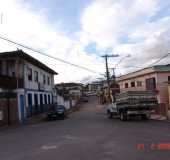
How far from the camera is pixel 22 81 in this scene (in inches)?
1169

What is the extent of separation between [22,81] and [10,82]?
187 centimetres

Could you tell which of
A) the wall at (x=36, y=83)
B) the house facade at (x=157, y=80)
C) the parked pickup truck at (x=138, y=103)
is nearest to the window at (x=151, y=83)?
the house facade at (x=157, y=80)

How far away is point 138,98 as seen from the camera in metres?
24.3

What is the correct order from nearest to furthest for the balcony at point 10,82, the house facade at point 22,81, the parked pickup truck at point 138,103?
the parked pickup truck at point 138,103 → the balcony at point 10,82 → the house facade at point 22,81

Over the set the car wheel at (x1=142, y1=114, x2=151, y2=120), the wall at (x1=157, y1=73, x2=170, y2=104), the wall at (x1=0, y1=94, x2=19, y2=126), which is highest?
the wall at (x1=157, y1=73, x2=170, y2=104)

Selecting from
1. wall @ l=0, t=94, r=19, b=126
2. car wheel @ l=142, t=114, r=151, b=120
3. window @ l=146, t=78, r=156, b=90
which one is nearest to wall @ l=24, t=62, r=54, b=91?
wall @ l=0, t=94, r=19, b=126

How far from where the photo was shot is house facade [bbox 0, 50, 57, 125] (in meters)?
28.0

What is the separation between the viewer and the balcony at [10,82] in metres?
26.3

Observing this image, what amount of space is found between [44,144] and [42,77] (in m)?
27.4

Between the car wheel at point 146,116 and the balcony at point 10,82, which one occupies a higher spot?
→ the balcony at point 10,82

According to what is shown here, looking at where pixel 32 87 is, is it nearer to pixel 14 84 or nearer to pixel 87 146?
pixel 14 84

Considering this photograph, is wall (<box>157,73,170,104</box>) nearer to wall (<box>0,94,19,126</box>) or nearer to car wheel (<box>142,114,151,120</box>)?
car wheel (<box>142,114,151,120</box>)

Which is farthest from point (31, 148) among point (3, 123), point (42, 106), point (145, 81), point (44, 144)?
point (145, 81)

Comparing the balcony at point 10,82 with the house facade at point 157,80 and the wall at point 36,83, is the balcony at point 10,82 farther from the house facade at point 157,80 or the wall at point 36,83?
the house facade at point 157,80
